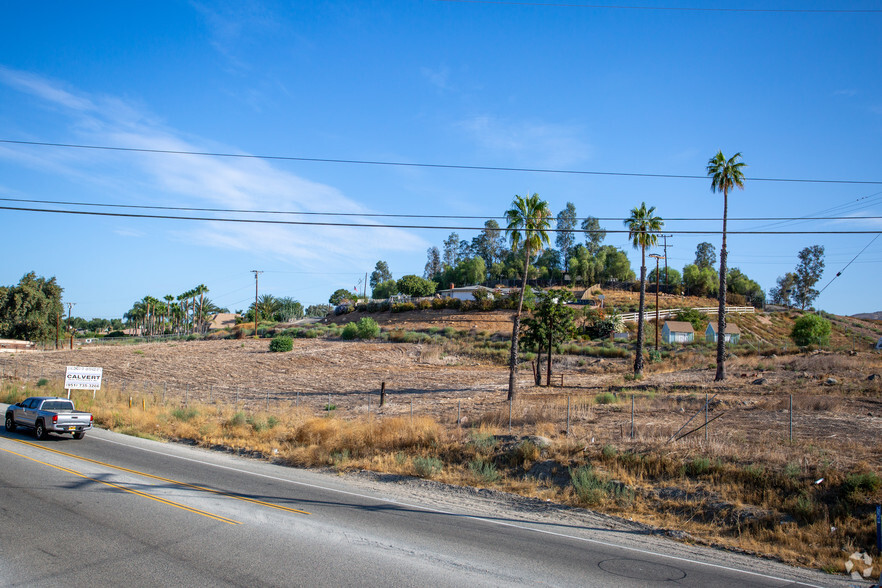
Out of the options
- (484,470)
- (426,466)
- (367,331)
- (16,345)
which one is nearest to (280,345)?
(367,331)

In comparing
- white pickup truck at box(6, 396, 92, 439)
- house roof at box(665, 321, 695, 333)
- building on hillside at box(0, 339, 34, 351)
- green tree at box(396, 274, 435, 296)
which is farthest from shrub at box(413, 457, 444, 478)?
green tree at box(396, 274, 435, 296)

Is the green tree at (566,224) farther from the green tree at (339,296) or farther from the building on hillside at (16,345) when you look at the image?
the building on hillside at (16,345)

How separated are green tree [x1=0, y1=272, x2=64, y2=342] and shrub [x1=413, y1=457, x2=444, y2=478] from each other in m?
100

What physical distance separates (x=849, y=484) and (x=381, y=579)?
10766 mm

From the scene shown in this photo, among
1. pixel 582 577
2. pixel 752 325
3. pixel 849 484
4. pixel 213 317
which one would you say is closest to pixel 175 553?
pixel 582 577

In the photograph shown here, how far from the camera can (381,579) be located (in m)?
7.99

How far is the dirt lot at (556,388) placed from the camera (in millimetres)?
18328

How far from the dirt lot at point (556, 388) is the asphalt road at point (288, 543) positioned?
6.84 metres

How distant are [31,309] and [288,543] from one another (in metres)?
107

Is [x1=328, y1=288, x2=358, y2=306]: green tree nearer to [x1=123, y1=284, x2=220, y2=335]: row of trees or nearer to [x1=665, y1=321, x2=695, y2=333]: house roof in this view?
[x1=123, y1=284, x2=220, y2=335]: row of trees

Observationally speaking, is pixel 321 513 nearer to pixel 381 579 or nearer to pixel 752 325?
pixel 381 579

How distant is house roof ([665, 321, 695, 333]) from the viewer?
262 feet

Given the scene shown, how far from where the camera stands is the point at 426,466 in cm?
1664

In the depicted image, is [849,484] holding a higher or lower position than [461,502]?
higher
